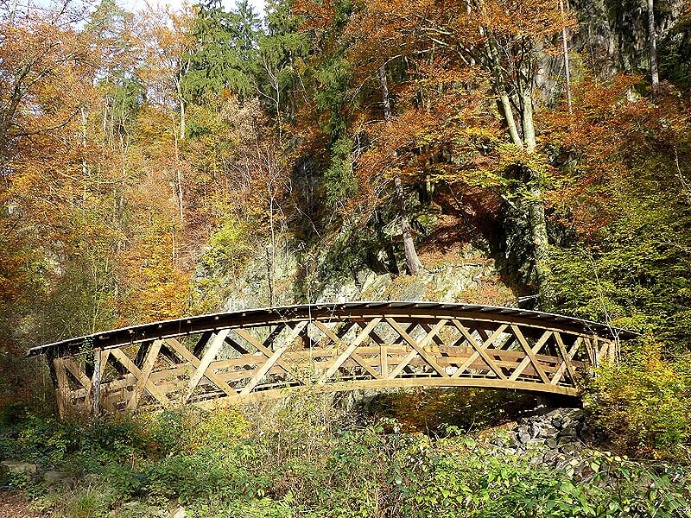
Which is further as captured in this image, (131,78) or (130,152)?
(131,78)

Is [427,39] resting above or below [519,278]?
above

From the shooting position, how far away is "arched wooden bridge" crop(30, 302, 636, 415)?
8.80m

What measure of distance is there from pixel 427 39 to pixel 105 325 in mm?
13345

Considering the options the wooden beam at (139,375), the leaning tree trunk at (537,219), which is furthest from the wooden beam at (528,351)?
Answer: the wooden beam at (139,375)

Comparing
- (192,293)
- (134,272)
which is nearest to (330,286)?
(192,293)

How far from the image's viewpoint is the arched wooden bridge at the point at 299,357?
880 centimetres

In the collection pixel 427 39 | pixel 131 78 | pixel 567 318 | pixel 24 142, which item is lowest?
pixel 567 318

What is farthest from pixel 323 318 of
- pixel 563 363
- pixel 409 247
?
pixel 409 247

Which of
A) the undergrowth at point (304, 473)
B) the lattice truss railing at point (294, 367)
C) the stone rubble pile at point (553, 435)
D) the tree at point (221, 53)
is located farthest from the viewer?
the tree at point (221, 53)

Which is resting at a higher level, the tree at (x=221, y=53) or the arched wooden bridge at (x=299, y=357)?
the tree at (x=221, y=53)

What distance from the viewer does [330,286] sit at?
19391 mm

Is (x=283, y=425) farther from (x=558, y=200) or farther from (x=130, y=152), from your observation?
(x=130, y=152)

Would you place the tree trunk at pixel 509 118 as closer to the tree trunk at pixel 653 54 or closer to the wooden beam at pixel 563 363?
the tree trunk at pixel 653 54

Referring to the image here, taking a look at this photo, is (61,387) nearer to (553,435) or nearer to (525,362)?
(525,362)
